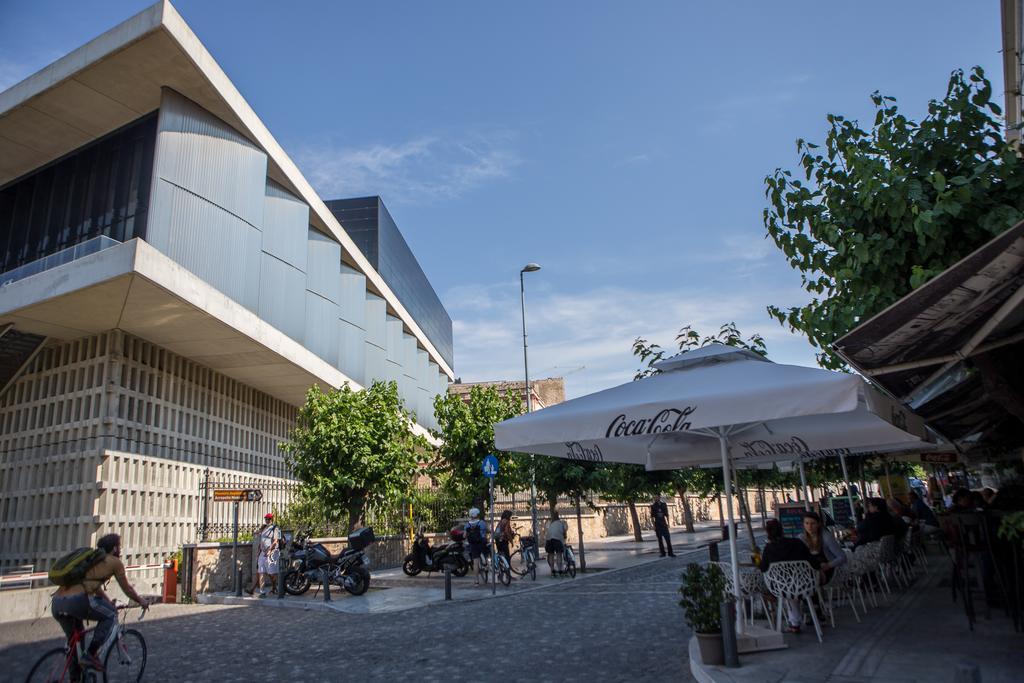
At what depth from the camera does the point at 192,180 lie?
1978 cm

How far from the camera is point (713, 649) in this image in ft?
19.5

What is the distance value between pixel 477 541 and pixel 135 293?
10.6 m

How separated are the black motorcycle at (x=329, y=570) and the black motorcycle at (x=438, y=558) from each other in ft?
9.72

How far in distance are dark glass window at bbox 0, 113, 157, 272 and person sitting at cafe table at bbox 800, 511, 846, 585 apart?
1799 cm

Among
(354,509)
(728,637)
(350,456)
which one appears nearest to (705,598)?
(728,637)

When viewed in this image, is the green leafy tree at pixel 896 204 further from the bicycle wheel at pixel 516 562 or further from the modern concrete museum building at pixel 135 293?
the modern concrete museum building at pixel 135 293

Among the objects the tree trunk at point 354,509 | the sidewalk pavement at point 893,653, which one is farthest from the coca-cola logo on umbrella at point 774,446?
the tree trunk at point 354,509

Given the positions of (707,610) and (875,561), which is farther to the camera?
(875,561)

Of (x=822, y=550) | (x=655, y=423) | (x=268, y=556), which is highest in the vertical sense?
(x=655, y=423)

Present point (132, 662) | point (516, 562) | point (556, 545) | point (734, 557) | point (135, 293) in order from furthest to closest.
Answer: point (516, 562)
point (556, 545)
point (135, 293)
point (132, 662)
point (734, 557)

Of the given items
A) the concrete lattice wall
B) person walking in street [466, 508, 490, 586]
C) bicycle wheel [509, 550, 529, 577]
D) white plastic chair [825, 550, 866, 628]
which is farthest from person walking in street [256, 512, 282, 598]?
white plastic chair [825, 550, 866, 628]

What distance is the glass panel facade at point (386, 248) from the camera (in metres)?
60.2

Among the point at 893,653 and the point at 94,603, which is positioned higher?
the point at 94,603

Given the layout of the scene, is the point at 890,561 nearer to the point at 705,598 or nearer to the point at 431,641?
the point at 705,598
